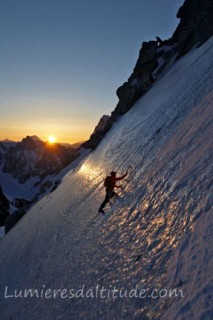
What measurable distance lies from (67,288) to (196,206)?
21.7 feet

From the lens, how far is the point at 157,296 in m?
7.55

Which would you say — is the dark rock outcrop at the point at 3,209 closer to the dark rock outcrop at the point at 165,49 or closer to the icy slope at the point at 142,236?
the dark rock outcrop at the point at 165,49

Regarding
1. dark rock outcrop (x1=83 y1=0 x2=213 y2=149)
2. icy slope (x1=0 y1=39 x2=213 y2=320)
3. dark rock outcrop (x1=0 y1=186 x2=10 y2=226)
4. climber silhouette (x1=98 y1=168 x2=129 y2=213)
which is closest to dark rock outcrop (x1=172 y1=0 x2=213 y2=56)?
dark rock outcrop (x1=83 y1=0 x2=213 y2=149)

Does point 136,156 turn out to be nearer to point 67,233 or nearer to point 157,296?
point 67,233

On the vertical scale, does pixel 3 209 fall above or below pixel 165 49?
above

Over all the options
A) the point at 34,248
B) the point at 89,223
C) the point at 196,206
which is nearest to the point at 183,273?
the point at 196,206

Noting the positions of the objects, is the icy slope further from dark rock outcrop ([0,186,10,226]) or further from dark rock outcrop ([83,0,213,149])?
dark rock outcrop ([0,186,10,226])

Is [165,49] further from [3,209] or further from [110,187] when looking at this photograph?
[3,209]

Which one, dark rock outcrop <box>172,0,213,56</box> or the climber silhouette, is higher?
dark rock outcrop <box>172,0,213,56</box>

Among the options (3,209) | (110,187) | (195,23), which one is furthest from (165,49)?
(3,209)

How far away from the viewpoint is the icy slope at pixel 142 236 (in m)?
8.06

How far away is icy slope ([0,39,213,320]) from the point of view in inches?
317

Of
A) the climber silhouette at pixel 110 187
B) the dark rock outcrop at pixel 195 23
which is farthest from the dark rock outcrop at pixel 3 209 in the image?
the climber silhouette at pixel 110 187

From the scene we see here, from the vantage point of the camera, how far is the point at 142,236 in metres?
10.6
